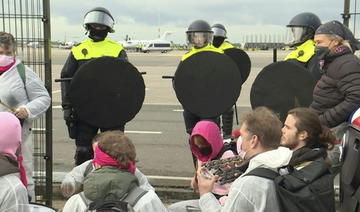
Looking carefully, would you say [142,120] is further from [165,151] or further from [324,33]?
[324,33]

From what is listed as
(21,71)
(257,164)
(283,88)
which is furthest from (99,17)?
(257,164)

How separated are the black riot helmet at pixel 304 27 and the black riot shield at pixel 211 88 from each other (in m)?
0.76

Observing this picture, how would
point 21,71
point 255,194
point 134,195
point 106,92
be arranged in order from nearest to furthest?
point 255,194, point 134,195, point 21,71, point 106,92

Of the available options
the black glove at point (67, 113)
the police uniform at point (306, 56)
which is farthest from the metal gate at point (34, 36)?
the police uniform at point (306, 56)

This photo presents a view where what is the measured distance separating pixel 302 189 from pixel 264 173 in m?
0.20

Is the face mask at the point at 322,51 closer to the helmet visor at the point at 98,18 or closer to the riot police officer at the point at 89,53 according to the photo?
the riot police officer at the point at 89,53

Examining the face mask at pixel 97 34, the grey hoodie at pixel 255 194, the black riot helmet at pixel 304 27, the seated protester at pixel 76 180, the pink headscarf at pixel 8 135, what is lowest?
the seated protester at pixel 76 180

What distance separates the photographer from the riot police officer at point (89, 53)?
4.55m

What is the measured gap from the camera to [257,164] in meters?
2.32

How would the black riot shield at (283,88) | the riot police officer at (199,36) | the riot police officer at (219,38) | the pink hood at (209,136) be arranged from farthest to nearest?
the riot police officer at (219,38) < the riot police officer at (199,36) < the black riot shield at (283,88) < the pink hood at (209,136)

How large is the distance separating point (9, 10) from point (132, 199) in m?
2.51

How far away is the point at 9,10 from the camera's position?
4113mm

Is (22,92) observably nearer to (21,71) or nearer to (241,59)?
(21,71)

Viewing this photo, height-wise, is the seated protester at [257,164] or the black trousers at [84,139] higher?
the seated protester at [257,164]
